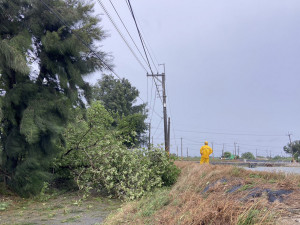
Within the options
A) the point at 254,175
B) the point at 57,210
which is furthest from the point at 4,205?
the point at 254,175

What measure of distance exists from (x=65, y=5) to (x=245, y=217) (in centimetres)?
880

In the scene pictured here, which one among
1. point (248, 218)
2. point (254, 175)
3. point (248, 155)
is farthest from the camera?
point (248, 155)

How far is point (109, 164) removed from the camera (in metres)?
10.7

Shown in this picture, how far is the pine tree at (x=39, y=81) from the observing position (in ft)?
30.4

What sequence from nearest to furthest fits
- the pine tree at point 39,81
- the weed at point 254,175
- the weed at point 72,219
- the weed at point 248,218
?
the weed at point 248,218 → the weed at point 72,219 → the weed at point 254,175 → the pine tree at point 39,81

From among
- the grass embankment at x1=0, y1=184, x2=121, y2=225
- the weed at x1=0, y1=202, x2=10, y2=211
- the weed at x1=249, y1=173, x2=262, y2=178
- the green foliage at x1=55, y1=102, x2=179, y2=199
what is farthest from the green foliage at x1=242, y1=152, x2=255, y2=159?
the weed at x1=0, y1=202, x2=10, y2=211

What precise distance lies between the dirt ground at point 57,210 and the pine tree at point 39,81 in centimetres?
78

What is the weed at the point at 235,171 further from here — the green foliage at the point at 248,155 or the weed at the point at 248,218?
the green foliage at the point at 248,155

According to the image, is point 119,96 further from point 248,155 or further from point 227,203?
point 248,155

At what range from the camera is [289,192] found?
5438 millimetres

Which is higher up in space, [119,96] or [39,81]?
[119,96]

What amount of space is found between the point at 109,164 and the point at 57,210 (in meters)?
2.77

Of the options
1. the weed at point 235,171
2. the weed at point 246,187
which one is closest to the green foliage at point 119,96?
the weed at point 235,171

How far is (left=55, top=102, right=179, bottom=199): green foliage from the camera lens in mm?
10281
